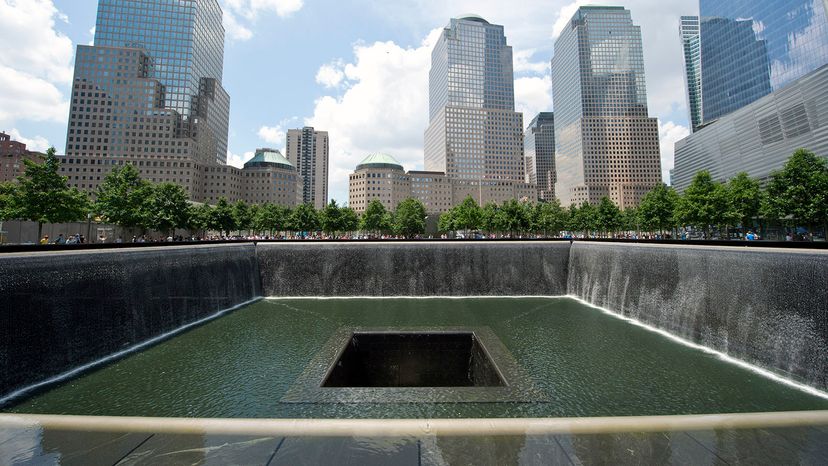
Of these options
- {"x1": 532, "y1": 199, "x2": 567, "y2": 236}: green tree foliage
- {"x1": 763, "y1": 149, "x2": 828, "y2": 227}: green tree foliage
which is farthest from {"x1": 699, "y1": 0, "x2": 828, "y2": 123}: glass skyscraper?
{"x1": 763, "y1": 149, "x2": 828, "y2": 227}: green tree foliage

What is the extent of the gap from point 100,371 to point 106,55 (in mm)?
149960

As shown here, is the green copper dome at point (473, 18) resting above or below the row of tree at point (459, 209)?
above

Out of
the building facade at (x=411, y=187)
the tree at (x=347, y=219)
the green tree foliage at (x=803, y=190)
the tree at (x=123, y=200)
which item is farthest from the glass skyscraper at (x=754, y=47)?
the tree at (x=123, y=200)

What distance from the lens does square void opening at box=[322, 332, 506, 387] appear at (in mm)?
11703

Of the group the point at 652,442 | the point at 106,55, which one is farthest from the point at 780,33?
the point at 106,55

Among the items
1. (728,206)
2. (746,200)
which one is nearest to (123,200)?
(728,206)

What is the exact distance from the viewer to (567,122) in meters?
178

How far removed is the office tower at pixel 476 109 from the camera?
158 meters

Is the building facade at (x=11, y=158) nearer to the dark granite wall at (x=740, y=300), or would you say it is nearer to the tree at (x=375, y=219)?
the tree at (x=375, y=219)

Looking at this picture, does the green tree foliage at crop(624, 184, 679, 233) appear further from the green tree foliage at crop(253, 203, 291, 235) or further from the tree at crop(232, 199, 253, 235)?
the tree at crop(232, 199, 253, 235)

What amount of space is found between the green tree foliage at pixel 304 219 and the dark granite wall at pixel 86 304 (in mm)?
56418

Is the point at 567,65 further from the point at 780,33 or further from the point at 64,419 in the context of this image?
the point at 64,419

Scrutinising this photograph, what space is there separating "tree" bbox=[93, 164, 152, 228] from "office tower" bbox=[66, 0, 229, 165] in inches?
3345

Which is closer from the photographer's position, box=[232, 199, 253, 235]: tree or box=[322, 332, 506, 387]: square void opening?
box=[322, 332, 506, 387]: square void opening
